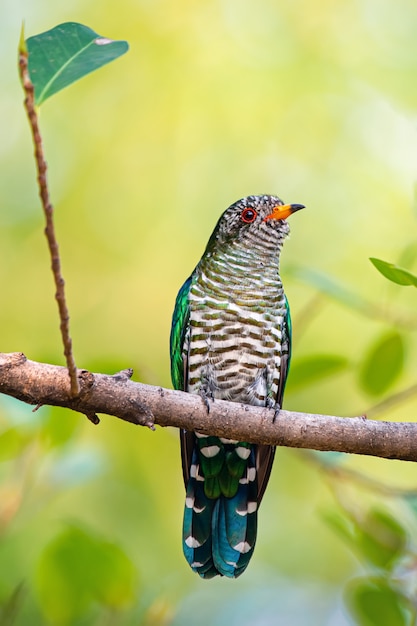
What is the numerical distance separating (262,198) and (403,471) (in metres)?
3.52

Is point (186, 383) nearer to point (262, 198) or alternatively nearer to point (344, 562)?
point (262, 198)

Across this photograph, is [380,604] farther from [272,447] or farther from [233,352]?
[233,352]

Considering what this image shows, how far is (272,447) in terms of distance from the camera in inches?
158

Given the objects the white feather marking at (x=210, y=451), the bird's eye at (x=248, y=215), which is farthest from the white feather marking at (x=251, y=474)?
the bird's eye at (x=248, y=215)

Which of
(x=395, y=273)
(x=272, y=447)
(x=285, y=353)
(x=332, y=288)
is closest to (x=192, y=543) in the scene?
(x=272, y=447)

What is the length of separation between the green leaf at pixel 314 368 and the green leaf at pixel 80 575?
995 millimetres

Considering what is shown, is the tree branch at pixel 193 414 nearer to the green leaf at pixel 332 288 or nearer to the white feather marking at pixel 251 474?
the green leaf at pixel 332 288

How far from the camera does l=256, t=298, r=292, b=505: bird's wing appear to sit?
13.2ft

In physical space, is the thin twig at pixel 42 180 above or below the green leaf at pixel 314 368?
above

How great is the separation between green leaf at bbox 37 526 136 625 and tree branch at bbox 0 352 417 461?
47 centimetres

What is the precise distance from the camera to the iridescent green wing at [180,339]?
4082 mm

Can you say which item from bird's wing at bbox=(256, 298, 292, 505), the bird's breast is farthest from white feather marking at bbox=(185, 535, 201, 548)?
the bird's breast

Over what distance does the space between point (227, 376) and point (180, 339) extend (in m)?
0.29

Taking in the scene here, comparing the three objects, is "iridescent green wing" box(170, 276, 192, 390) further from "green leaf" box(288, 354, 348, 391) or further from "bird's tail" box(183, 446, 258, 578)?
"green leaf" box(288, 354, 348, 391)
